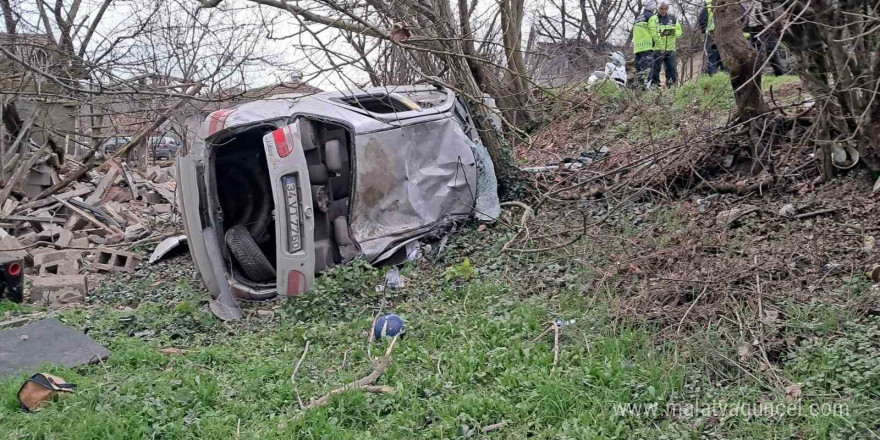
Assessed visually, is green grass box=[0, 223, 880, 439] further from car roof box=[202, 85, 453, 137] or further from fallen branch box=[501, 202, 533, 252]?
car roof box=[202, 85, 453, 137]

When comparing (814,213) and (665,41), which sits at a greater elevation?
(665,41)

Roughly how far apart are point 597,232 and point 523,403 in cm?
292

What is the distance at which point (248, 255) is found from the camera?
22.5 feet

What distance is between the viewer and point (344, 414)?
4.14 meters

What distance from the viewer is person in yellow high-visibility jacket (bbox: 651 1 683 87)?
Result: 12.0m

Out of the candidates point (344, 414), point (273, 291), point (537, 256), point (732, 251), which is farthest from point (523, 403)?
point (273, 291)

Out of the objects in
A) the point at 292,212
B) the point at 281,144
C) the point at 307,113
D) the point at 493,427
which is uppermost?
the point at 307,113

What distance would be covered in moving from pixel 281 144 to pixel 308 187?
0.46 metres

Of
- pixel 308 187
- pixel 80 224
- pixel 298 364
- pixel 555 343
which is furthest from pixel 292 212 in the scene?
pixel 80 224

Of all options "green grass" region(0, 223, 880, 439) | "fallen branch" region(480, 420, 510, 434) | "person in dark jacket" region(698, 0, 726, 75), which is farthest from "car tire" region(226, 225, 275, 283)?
"person in dark jacket" region(698, 0, 726, 75)

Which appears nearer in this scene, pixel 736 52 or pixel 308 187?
pixel 308 187

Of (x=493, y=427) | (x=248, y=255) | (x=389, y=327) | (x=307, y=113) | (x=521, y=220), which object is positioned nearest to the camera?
(x=493, y=427)

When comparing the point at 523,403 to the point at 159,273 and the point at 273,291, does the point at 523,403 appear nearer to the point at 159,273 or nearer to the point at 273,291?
the point at 273,291

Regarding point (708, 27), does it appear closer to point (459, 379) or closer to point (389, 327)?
point (389, 327)
